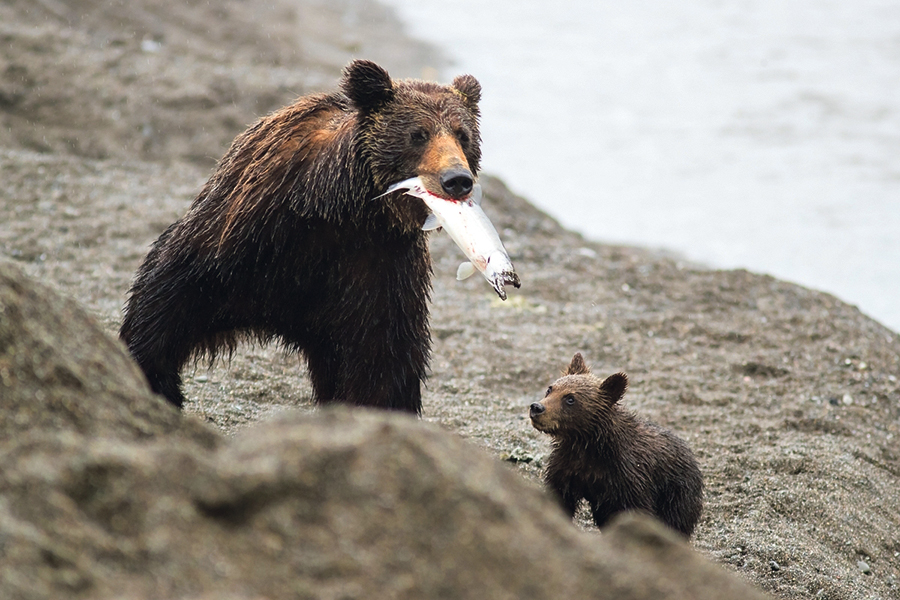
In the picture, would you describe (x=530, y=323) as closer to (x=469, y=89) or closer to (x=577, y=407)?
(x=577, y=407)

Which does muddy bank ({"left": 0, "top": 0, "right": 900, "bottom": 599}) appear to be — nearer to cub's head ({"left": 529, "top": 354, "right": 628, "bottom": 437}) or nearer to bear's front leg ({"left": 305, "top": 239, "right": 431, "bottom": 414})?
cub's head ({"left": 529, "top": 354, "right": 628, "bottom": 437})

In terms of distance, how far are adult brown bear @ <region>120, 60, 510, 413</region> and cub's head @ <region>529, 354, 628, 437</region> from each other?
59 centimetres

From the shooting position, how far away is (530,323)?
7.77 m

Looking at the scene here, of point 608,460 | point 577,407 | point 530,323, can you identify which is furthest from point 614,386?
point 530,323

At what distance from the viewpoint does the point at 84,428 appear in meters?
2.13

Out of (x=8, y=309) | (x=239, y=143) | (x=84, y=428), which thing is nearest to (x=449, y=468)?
(x=84, y=428)

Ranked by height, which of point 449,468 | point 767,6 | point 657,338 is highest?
point 767,6

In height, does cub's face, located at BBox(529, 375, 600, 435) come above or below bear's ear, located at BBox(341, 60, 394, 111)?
below

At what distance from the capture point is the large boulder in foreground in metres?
1.72

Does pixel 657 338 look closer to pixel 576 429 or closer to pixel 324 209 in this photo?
pixel 576 429

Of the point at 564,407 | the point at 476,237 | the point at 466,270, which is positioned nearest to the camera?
the point at 476,237

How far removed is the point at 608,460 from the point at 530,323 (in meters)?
3.36

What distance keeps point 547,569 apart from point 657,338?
6014 mm

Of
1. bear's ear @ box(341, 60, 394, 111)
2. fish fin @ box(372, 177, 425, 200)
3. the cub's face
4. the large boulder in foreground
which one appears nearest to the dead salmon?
fish fin @ box(372, 177, 425, 200)
